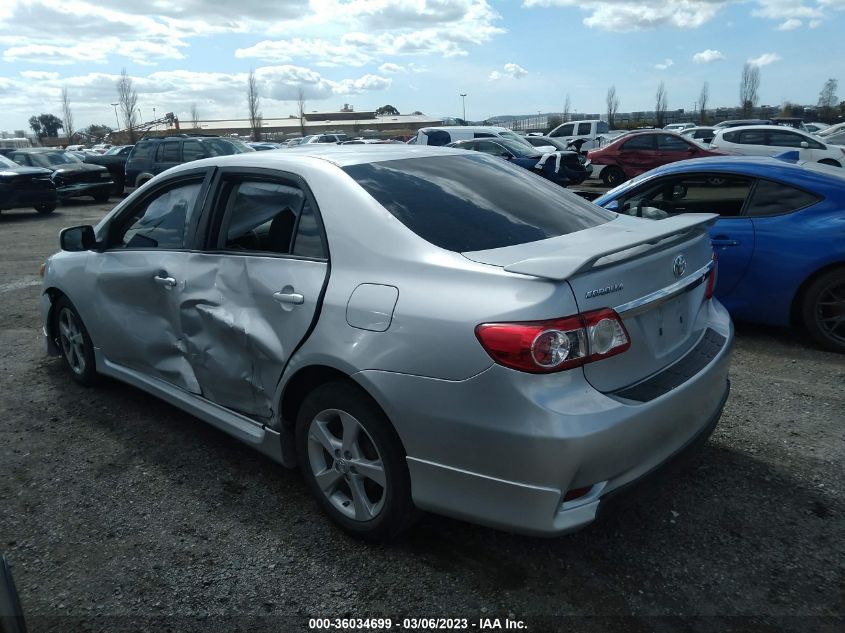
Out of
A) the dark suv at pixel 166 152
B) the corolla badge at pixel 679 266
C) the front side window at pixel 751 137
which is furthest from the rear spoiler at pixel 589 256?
the front side window at pixel 751 137

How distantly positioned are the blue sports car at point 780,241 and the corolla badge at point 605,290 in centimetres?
232

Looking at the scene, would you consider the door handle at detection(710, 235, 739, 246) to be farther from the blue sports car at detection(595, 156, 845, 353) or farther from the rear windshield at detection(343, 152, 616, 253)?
the rear windshield at detection(343, 152, 616, 253)

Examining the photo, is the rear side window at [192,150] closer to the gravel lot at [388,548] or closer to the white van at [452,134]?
the white van at [452,134]

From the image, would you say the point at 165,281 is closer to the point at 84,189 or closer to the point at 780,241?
the point at 780,241

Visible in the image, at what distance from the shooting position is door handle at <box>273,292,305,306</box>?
2873 millimetres

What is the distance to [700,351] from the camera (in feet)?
9.41

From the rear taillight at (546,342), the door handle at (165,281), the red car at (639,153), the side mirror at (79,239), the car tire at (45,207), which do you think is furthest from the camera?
the red car at (639,153)

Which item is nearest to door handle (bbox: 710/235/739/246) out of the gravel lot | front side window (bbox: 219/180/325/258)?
the gravel lot

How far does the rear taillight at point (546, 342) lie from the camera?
A: 2238 millimetres

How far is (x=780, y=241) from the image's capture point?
16.4 feet

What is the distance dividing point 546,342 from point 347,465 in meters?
1.03

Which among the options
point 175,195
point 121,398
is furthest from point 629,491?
point 121,398

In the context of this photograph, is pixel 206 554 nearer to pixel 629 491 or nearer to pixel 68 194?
pixel 629 491

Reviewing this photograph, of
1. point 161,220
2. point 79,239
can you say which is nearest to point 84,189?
point 79,239
